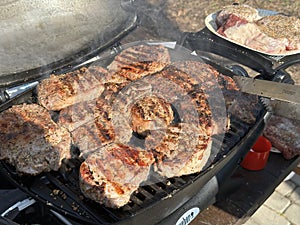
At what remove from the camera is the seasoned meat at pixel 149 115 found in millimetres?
2410

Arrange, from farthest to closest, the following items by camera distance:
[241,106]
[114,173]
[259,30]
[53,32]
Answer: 1. [259,30]
2. [53,32]
3. [241,106]
4. [114,173]

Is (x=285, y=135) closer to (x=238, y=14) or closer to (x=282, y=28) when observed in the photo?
(x=282, y=28)

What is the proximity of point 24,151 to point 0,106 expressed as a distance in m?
0.49

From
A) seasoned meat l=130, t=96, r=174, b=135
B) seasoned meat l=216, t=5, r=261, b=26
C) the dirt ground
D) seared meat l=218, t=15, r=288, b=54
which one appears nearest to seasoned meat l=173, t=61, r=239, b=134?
seasoned meat l=130, t=96, r=174, b=135

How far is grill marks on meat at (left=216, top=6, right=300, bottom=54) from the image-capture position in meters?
3.64

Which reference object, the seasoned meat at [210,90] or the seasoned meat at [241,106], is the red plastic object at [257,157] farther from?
the seasoned meat at [210,90]

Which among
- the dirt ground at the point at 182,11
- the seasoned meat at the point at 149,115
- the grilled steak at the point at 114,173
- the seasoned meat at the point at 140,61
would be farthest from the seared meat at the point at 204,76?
the dirt ground at the point at 182,11

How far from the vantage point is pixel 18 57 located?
2961 millimetres

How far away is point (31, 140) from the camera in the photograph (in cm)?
223

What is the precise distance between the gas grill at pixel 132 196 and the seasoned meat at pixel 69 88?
10 cm

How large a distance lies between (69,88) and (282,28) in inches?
97.4

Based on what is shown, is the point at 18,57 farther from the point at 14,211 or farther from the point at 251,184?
the point at 251,184

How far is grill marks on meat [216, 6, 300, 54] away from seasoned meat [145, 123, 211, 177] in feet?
5.21

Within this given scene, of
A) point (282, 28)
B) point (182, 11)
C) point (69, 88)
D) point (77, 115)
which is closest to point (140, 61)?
point (69, 88)
